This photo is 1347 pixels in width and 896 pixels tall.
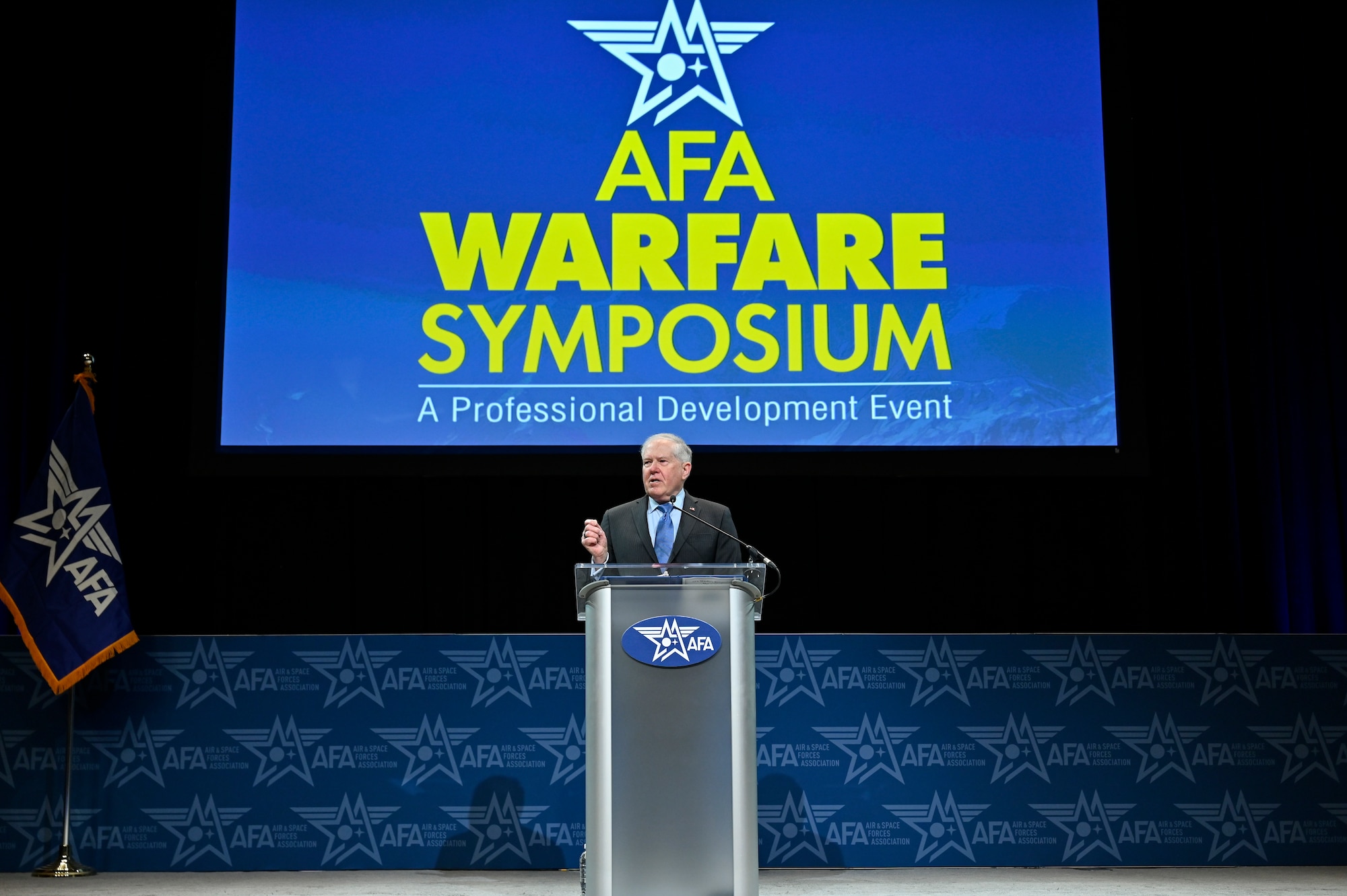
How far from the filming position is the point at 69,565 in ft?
14.0

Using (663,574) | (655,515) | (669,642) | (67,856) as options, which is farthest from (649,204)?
(67,856)

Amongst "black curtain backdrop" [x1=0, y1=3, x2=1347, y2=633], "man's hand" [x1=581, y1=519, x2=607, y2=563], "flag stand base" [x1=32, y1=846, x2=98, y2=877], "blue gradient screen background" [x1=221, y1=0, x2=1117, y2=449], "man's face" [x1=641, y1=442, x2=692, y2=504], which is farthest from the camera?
"black curtain backdrop" [x1=0, y1=3, x2=1347, y2=633]

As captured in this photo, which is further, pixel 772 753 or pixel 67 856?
pixel 772 753

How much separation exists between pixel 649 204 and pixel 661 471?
176cm

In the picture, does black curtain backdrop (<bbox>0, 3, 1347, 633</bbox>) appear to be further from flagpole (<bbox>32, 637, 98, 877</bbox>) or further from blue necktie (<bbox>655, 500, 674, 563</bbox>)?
blue necktie (<bbox>655, 500, 674, 563</bbox>)

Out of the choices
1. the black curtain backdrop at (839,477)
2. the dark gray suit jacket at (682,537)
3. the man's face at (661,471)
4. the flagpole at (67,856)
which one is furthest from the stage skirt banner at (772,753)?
the black curtain backdrop at (839,477)

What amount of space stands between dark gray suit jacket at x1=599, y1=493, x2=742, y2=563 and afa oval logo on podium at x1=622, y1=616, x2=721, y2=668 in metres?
0.79

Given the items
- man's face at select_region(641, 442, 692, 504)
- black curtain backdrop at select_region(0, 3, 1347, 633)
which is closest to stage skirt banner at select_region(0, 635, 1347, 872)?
man's face at select_region(641, 442, 692, 504)

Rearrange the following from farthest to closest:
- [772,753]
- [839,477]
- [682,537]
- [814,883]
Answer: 1. [839,477]
2. [772,753]
3. [814,883]
4. [682,537]

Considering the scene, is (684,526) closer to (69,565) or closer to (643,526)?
(643,526)

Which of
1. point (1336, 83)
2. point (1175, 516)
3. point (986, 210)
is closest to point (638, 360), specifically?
point (986, 210)

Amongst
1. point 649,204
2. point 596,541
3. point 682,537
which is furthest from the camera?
point 649,204

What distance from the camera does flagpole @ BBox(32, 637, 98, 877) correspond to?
397 centimetres

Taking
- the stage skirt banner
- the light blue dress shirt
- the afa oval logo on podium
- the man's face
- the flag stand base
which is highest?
the man's face
